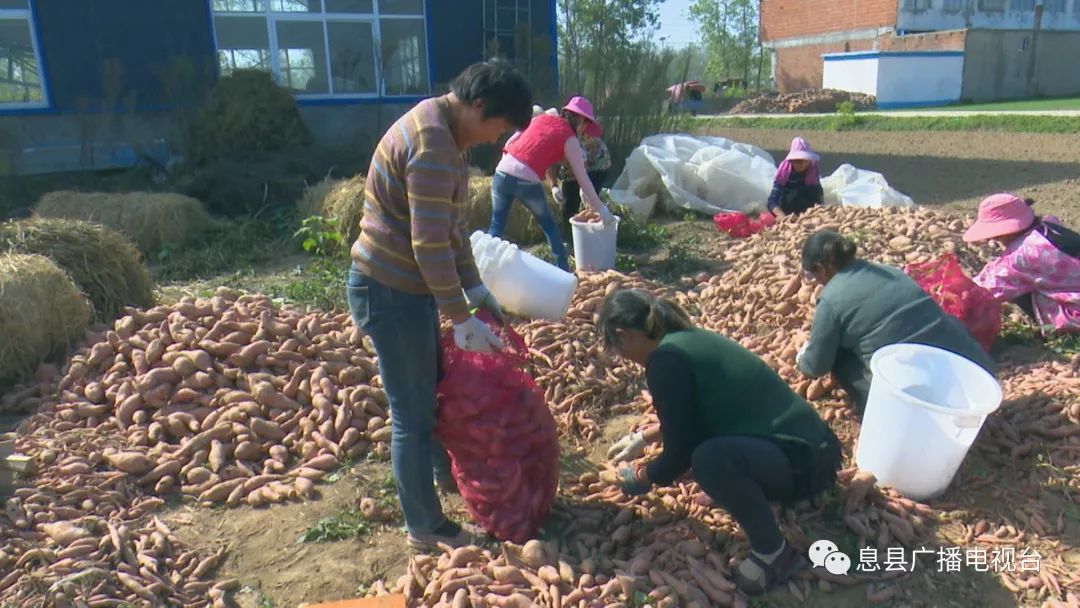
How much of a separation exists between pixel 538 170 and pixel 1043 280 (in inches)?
113

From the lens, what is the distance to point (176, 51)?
31.9ft

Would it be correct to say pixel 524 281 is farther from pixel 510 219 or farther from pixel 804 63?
pixel 804 63

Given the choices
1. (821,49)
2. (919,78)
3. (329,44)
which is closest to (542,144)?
(329,44)

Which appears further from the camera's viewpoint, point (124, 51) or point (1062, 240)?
point (124, 51)

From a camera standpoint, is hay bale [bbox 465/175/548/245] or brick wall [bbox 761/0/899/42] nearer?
hay bale [bbox 465/175/548/245]

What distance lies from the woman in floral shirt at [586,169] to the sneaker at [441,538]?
13.2 feet

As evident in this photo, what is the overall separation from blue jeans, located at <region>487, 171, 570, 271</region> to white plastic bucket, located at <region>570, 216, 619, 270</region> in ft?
0.62

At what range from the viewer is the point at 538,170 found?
518 cm

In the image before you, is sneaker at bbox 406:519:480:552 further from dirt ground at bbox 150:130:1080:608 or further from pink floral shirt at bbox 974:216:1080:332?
pink floral shirt at bbox 974:216:1080:332

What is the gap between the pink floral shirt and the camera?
3.83 m

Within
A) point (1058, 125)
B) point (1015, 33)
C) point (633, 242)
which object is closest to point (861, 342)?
point (633, 242)

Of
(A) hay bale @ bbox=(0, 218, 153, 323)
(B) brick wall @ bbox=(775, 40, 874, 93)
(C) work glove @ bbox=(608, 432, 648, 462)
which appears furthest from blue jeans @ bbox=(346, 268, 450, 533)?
(B) brick wall @ bbox=(775, 40, 874, 93)

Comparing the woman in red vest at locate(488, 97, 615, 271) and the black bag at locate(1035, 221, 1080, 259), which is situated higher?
the woman in red vest at locate(488, 97, 615, 271)

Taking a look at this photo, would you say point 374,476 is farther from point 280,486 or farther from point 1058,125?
point 1058,125
